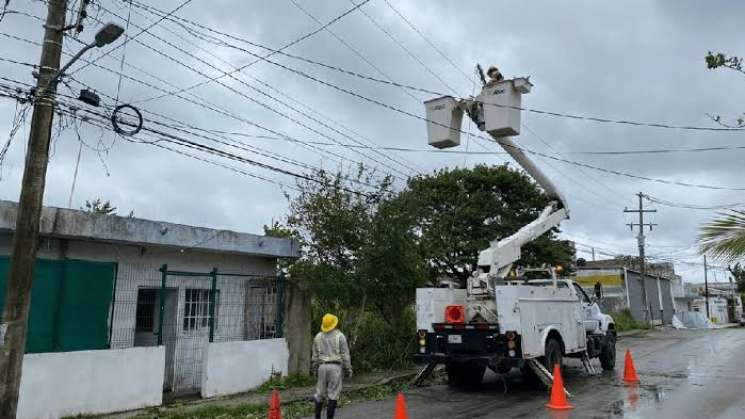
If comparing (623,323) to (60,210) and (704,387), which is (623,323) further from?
(60,210)

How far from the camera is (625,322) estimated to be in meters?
36.9

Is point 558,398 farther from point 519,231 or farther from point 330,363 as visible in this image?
point 519,231

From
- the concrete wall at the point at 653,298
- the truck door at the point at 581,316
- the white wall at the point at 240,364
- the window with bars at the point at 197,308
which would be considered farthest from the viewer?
the concrete wall at the point at 653,298

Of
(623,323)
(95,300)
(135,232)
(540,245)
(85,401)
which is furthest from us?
(623,323)

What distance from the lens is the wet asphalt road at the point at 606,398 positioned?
945 centimetres

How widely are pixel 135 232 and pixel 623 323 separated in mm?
32822

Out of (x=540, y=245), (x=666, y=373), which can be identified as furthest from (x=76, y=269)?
(x=540, y=245)

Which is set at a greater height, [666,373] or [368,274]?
[368,274]

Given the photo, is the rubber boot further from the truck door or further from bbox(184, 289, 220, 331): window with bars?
the truck door

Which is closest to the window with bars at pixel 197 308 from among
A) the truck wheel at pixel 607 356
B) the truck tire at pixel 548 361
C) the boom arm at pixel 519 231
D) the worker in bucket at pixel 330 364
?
the worker in bucket at pixel 330 364

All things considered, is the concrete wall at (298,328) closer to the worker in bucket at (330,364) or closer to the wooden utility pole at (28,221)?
the worker in bucket at (330,364)

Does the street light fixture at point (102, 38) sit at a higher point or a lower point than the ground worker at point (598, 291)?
higher

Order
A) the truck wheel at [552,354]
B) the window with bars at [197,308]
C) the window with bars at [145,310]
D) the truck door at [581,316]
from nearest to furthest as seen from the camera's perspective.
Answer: the truck wheel at [552,354] < the window with bars at [145,310] < the window with bars at [197,308] < the truck door at [581,316]

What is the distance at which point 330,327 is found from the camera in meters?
8.80
